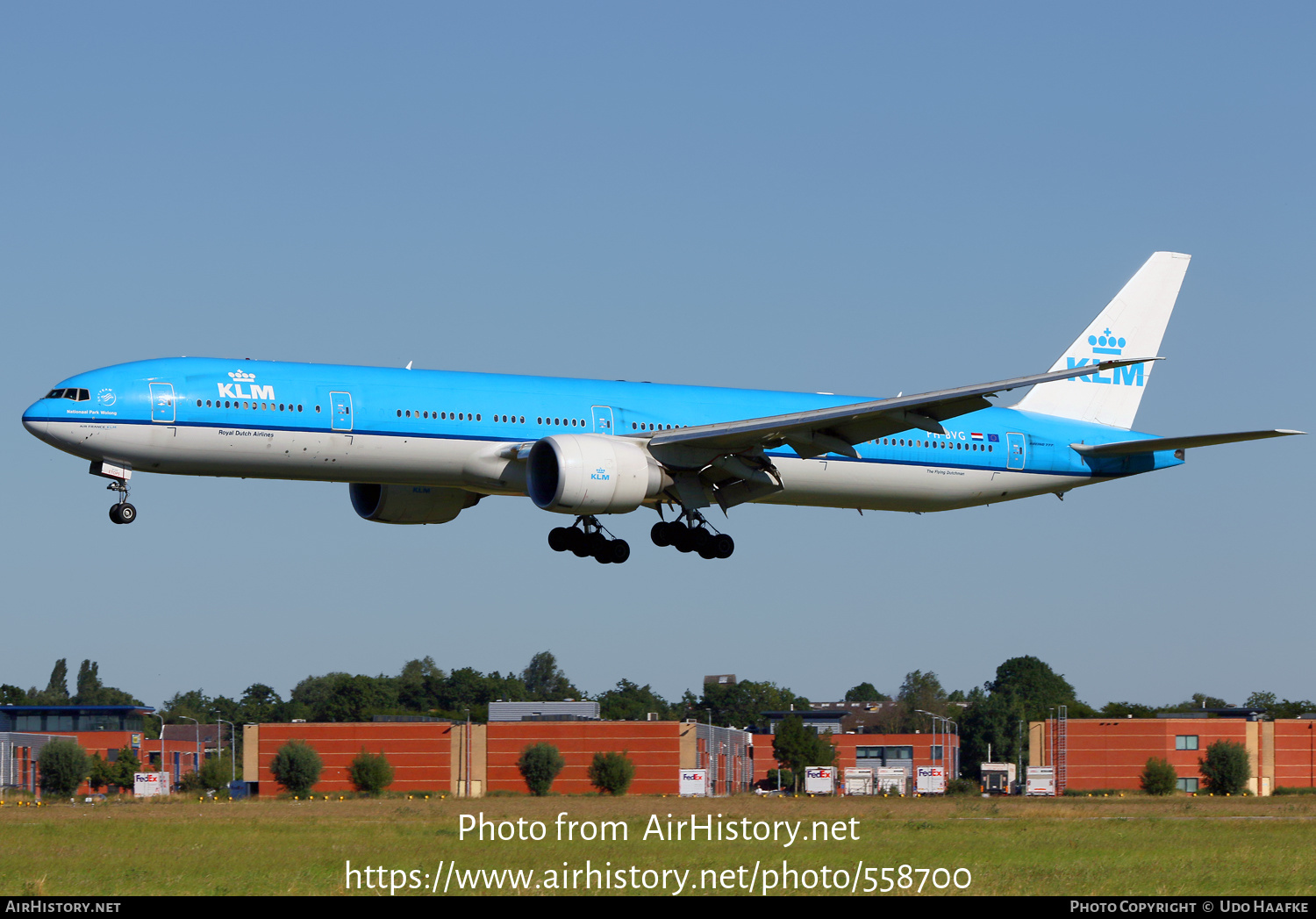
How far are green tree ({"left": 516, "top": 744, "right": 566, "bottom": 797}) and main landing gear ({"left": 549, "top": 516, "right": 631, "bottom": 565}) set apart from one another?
169ft

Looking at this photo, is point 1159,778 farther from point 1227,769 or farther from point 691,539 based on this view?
point 691,539

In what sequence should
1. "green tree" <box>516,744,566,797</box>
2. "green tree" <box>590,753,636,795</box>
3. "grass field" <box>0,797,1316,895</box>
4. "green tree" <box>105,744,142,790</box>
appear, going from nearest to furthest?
"grass field" <box>0,797,1316,895</box>
"green tree" <box>590,753,636,795</box>
"green tree" <box>516,744,566,797</box>
"green tree" <box>105,744,142,790</box>

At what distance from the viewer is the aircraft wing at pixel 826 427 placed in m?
38.1

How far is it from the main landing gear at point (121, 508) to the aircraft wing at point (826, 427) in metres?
12.2

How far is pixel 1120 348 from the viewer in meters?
53.2

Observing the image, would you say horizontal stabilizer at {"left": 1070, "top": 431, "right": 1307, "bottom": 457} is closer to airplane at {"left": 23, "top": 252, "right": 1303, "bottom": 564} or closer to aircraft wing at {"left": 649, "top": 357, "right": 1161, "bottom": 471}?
airplane at {"left": 23, "top": 252, "right": 1303, "bottom": 564}

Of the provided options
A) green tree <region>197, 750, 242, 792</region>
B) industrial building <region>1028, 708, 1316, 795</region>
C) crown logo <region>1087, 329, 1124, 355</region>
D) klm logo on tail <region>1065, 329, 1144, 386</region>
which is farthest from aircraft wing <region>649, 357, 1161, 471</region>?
green tree <region>197, 750, 242, 792</region>

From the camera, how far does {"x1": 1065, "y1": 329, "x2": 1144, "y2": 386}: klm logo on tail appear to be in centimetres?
5150

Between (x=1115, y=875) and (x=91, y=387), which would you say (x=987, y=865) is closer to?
(x=1115, y=875)

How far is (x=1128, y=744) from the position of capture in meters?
100

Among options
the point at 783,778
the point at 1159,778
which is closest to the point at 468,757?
the point at 783,778

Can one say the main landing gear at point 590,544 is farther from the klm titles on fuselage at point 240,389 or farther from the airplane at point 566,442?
the klm titles on fuselage at point 240,389

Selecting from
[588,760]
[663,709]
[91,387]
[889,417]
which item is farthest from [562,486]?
[663,709]

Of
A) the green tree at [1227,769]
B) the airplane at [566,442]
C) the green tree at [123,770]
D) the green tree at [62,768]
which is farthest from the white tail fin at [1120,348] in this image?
the green tree at [123,770]
